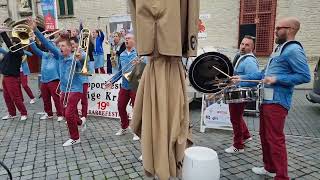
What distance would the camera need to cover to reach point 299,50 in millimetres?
3549

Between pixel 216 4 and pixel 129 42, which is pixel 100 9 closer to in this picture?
pixel 216 4

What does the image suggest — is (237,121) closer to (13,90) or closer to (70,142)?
(70,142)

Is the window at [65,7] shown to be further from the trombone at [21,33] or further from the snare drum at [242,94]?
the snare drum at [242,94]

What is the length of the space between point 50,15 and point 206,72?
6.24 m

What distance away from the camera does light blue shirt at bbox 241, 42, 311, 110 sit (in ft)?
11.6

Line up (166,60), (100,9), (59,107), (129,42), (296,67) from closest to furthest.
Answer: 1. (166,60)
2. (296,67)
3. (129,42)
4. (59,107)
5. (100,9)

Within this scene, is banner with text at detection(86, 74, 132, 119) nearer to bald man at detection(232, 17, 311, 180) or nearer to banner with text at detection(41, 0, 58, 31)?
banner with text at detection(41, 0, 58, 31)

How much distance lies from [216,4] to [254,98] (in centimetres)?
926

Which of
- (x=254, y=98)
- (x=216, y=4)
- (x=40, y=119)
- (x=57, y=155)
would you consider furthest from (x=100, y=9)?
(x=254, y=98)

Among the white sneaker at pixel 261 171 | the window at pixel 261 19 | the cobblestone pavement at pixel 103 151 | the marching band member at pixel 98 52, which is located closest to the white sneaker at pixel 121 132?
the cobblestone pavement at pixel 103 151

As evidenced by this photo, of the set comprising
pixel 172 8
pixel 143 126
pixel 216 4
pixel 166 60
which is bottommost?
pixel 143 126

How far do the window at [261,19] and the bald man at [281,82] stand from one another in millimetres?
8725

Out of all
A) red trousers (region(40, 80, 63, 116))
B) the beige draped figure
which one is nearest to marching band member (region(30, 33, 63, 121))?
red trousers (region(40, 80, 63, 116))

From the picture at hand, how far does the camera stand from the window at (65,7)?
15430 millimetres
